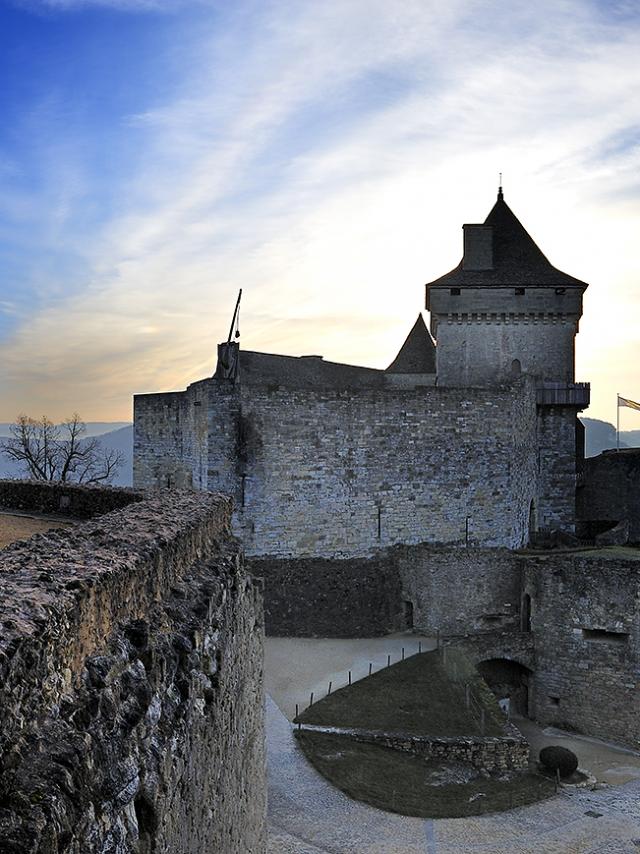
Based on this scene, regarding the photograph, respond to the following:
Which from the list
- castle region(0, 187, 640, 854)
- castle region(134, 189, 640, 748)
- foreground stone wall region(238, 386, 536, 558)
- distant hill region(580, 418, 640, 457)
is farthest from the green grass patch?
distant hill region(580, 418, 640, 457)

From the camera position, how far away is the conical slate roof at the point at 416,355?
31.0 m

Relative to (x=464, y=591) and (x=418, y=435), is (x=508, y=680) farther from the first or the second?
(x=418, y=435)

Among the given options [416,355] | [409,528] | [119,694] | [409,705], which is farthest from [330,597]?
[119,694]

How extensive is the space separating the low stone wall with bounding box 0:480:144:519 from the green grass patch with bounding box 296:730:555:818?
6227 millimetres

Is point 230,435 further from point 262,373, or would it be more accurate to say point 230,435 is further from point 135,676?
point 135,676

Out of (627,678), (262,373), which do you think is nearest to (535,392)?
(262,373)

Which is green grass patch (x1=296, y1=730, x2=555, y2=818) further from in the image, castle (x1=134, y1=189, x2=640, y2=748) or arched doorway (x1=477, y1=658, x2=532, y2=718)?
arched doorway (x1=477, y1=658, x2=532, y2=718)

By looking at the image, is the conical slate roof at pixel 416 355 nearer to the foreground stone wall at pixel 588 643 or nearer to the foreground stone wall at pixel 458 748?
the foreground stone wall at pixel 588 643

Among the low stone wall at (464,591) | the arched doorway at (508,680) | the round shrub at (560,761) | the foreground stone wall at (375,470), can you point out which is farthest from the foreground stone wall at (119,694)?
the arched doorway at (508,680)

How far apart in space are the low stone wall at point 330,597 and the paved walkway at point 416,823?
3.90 m

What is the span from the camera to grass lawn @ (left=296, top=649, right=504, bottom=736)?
15141mm

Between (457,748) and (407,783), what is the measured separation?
1569 millimetres

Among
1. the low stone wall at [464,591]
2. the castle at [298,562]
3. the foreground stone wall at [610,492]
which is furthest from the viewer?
the foreground stone wall at [610,492]

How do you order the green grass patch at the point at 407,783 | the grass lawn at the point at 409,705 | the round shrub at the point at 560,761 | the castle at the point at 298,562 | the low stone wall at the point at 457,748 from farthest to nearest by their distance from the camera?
the grass lawn at the point at 409,705 → the round shrub at the point at 560,761 → the low stone wall at the point at 457,748 → the green grass patch at the point at 407,783 → the castle at the point at 298,562
